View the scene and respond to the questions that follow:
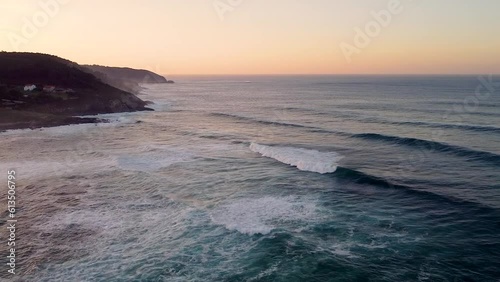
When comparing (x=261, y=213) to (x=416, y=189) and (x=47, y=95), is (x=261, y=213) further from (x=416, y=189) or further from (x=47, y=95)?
(x=47, y=95)

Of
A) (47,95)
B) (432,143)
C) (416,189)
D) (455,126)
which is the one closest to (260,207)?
(416,189)

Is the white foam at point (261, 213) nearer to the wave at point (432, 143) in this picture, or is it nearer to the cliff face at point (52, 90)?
the wave at point (432, 143)

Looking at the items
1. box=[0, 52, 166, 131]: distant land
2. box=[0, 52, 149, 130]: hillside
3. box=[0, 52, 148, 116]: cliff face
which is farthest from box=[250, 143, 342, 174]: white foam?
box=[0, 52, 148, 116]: cliff face

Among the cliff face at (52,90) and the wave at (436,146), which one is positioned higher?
the cliff face at (52,90)

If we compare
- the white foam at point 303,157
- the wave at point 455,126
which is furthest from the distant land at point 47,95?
the wave at point 455,126

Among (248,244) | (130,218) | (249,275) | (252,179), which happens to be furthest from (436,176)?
(130,218)
